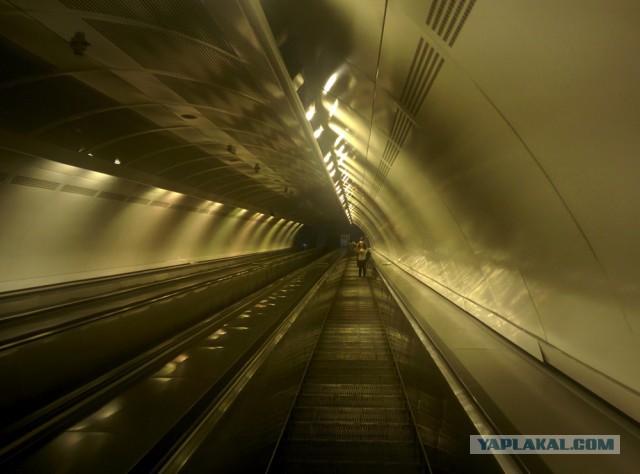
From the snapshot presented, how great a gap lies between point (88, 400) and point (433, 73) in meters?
5.71

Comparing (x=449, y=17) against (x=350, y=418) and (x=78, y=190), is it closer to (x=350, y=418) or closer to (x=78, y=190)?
(x=350, y=418)

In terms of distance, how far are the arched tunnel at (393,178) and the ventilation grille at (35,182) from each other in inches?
2.1

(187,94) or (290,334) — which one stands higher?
(187,94)

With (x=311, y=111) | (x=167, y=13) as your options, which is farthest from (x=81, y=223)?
(x=167, y=13)

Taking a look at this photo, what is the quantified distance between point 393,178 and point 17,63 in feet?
25.4

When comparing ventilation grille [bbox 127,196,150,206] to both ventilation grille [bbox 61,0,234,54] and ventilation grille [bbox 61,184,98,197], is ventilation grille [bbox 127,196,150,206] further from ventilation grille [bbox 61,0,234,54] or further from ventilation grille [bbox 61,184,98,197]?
ventilation grille [bbox 61,0,234,54]

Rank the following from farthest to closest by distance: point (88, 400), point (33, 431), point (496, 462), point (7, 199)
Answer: point (7, 199) → point (88, 400) → point (33, 431) → point (496, 462)

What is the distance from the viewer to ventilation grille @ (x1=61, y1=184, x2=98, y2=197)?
9109mm

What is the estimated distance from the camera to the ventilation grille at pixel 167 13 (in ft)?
12.9

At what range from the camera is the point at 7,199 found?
796 centimetres

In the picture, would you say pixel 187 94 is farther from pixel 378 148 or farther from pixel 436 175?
pixel 436 175

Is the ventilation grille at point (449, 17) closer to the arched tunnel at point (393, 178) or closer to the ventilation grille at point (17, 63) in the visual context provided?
the arched tunnel at point (393, 178)

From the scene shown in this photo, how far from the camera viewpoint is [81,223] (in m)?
10.4

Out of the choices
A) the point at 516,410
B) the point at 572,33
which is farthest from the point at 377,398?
the point at 572,33
